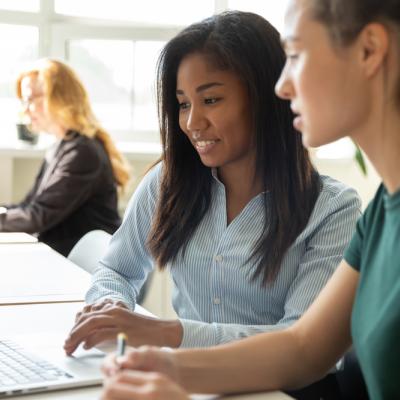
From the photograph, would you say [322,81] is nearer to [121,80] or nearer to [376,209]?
[376,209]

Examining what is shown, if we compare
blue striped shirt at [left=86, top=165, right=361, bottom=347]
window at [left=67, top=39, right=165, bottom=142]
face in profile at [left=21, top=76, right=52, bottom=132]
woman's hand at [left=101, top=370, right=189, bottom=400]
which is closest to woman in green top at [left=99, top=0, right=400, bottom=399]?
woman's hand at [left=101, top=370, right=189, bottom=400]

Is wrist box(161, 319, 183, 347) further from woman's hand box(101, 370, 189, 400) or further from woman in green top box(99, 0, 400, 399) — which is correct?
woman's hand box(101, 370, 189, 400)

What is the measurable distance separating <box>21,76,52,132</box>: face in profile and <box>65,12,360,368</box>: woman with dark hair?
1962 millimetres

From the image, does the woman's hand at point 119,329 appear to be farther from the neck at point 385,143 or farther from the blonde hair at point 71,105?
the blonde hair at point 71,105

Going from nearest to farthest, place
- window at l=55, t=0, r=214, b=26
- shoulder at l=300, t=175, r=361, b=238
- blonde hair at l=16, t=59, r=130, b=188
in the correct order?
shoulder at l=300, t=175, r=361, b=238 < blonde hair at l=16, t=59, r=130, b=188 < window at l=55, t=0, r=214, b=26

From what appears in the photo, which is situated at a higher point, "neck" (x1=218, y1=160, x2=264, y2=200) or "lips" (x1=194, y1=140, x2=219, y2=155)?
"lips" (x1=194, y1=140, x2=219, y2=155)

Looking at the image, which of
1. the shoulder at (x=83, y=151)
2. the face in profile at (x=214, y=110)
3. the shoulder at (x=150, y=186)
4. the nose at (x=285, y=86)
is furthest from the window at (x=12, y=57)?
the nose at (x=285, y=86)

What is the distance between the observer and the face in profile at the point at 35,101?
11.9 feet

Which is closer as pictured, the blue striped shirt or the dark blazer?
the blue striped shirt

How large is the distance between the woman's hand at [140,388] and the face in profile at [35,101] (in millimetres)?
2779

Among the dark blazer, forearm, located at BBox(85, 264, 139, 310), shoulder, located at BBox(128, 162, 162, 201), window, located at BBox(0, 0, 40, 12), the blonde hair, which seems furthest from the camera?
window, located at BBox(0, 0, 40, 12)

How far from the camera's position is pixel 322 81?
105cm

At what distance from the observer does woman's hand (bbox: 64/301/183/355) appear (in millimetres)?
1328

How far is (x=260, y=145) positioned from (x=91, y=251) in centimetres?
93
